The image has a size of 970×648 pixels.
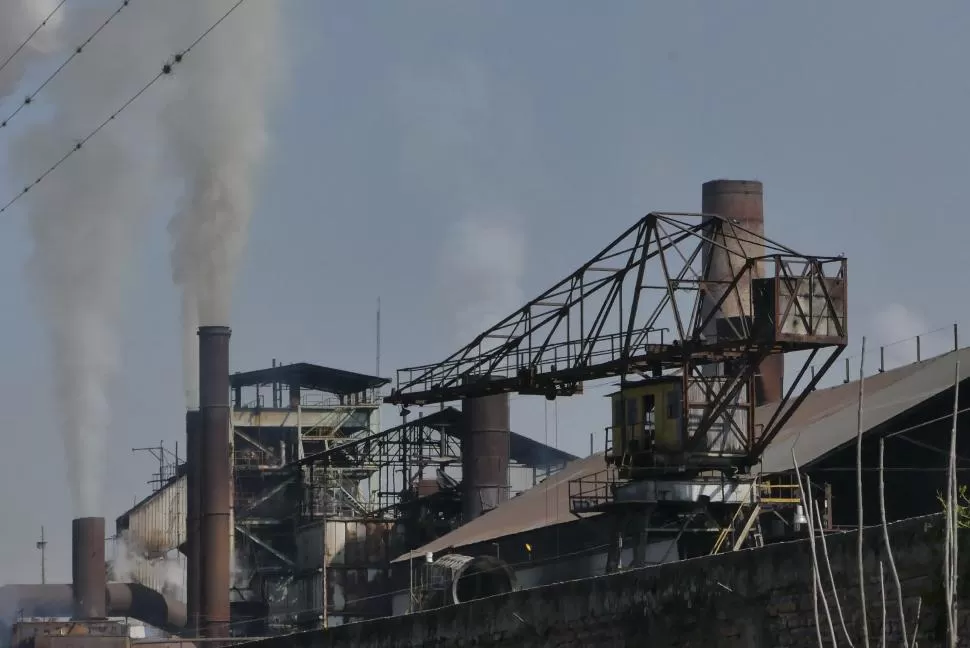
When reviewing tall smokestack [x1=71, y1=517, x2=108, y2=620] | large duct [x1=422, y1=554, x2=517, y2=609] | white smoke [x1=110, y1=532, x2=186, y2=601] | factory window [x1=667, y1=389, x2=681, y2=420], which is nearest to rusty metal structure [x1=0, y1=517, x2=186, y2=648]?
tall smokestack [x1=71, y1=517, x2=108, y2=620]

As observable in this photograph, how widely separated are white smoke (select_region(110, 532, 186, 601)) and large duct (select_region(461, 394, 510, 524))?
17306 mm

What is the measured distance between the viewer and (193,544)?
5734 centimetres

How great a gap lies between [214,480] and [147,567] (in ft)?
59.2

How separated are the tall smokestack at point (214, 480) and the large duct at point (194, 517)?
308mm

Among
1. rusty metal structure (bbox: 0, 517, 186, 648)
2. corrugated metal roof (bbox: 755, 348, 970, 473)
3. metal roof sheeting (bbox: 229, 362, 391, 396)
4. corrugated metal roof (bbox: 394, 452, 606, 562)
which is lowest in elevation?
rusty metal structure (bbox: 0, 517, 186, 648)

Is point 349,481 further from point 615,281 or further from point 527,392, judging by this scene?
point 615,281

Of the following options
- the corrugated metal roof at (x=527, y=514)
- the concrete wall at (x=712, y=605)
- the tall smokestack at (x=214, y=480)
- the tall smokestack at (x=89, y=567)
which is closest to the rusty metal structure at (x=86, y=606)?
the tall smokestack at (x=89, y=567)

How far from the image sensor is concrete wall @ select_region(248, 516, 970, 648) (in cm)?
→ 1423

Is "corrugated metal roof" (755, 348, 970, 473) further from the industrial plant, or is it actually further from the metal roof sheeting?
the metal roof sheeting

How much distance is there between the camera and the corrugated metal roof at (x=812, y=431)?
124 feet

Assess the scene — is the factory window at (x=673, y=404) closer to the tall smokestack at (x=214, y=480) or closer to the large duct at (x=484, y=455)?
the large duct at (x=484, y=455)

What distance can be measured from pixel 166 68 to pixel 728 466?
16.0 meters

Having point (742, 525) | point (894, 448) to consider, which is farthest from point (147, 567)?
point (894, 448)

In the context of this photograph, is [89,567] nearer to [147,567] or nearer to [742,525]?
[147,567]
